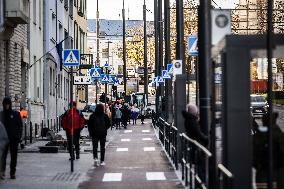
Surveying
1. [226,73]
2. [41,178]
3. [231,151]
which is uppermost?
[226,73]

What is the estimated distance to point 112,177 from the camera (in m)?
19.8

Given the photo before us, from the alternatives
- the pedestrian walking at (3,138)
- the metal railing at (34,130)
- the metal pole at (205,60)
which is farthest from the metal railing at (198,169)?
the metal railing at (34,130)

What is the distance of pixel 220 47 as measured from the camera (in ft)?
34.3

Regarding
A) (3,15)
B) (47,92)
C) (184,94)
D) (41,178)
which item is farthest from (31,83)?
(41,178)

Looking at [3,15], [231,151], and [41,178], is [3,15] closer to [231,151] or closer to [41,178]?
[41,178]

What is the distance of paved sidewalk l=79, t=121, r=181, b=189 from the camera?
1783cm

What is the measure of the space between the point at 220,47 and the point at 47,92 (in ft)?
106

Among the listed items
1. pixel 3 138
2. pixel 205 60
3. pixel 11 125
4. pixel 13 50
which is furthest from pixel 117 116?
pixel 205 60

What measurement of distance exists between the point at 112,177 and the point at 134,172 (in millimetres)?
1331

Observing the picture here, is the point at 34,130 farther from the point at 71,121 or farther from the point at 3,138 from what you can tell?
the point at 3,138

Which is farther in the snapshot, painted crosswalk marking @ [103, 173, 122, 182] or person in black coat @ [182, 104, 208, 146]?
painted crosswalk marking @ [103, 173, 122, 182]

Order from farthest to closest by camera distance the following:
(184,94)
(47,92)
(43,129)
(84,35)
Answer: (84,35)
(47,92)
(43,129)
(184,94)

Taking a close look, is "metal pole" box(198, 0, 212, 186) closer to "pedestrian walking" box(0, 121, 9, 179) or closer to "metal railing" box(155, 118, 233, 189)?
"metal railing" box(155, 118, 233, 189)

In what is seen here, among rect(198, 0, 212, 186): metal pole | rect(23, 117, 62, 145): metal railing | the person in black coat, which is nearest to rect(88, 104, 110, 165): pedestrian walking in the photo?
the person in black coat
